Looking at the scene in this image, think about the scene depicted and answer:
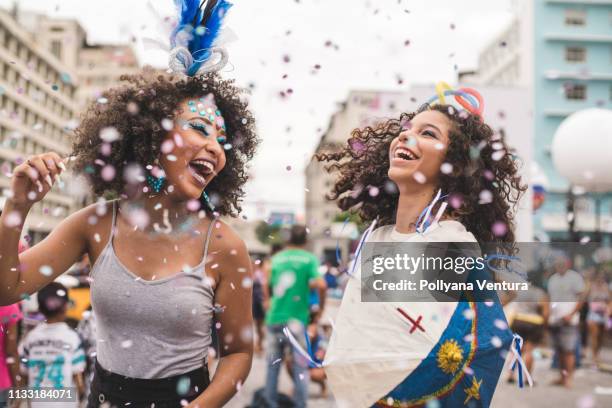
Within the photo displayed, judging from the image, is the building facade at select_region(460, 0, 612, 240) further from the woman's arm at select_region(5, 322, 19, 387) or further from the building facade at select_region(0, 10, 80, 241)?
the woman's arm at select_region(5, 322, 19, 387)

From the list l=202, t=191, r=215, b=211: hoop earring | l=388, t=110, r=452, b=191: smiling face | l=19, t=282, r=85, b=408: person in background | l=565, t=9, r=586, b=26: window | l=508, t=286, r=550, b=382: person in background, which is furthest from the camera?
l=565, t=9, r=586, b=26: window

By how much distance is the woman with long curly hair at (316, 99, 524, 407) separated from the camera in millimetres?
2051

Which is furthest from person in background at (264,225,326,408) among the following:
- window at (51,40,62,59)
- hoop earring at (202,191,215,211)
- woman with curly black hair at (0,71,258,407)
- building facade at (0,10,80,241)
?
window at (51,40,62,59)

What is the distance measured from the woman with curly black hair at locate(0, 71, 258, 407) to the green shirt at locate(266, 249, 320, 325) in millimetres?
3606

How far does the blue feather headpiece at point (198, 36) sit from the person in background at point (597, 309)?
31.7ft

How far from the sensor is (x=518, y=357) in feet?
6.88

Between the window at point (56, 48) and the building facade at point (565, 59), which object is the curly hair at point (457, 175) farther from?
the window at point (56, 48)

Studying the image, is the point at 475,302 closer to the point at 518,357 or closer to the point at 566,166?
the point at 518,357

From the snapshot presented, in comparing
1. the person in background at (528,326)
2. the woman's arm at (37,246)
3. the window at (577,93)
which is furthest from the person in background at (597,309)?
the window at (577,93)

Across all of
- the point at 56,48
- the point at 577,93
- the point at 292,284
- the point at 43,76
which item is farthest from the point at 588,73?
the point at 56,48

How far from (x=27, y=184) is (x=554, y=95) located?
137 ft

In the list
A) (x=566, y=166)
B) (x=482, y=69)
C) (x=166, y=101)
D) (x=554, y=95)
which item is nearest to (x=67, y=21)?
(x=482, y=69)

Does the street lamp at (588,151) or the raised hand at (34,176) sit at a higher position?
the street lamp at (588,151)

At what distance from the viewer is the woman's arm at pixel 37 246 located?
1952 mm
